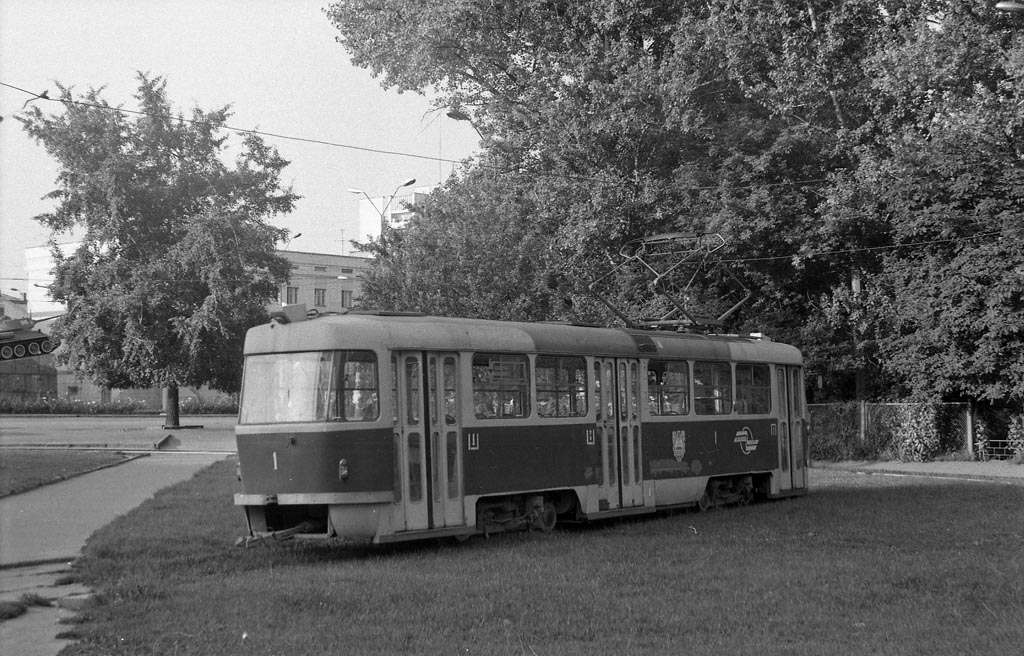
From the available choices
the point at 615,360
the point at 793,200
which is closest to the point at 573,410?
the point at 615,360

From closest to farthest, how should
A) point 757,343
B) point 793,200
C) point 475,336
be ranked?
point 475,336 → point 757,343 → point 793,200

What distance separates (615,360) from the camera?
16797 millimetres

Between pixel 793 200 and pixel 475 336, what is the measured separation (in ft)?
63.8

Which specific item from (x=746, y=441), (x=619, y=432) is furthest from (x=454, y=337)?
(x=746, y=441)

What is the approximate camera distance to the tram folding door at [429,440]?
44.4 feet

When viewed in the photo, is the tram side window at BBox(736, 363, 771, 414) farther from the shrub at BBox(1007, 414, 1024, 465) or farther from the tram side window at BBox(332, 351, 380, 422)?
the shrub at BBox(1007, 414, 1024, 465)

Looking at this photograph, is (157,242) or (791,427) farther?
(157,242)

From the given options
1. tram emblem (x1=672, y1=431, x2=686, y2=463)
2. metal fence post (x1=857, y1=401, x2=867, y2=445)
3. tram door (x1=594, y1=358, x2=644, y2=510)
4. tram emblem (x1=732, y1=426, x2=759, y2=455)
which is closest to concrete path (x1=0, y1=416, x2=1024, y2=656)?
metal fence post (x1=857, y1=401, x2=867, y2=445)

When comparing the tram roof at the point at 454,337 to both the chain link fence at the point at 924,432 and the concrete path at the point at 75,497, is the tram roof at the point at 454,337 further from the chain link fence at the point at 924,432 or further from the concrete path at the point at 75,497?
the chain link fence at the point at 924,432

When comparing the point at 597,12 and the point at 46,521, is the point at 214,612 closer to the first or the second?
the point at 46,521

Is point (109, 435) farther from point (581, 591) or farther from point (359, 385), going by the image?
point (581, 591)

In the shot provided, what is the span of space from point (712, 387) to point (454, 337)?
609 cm

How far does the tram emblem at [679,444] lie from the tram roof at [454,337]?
1154 mm

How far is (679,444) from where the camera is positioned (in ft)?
59.0
